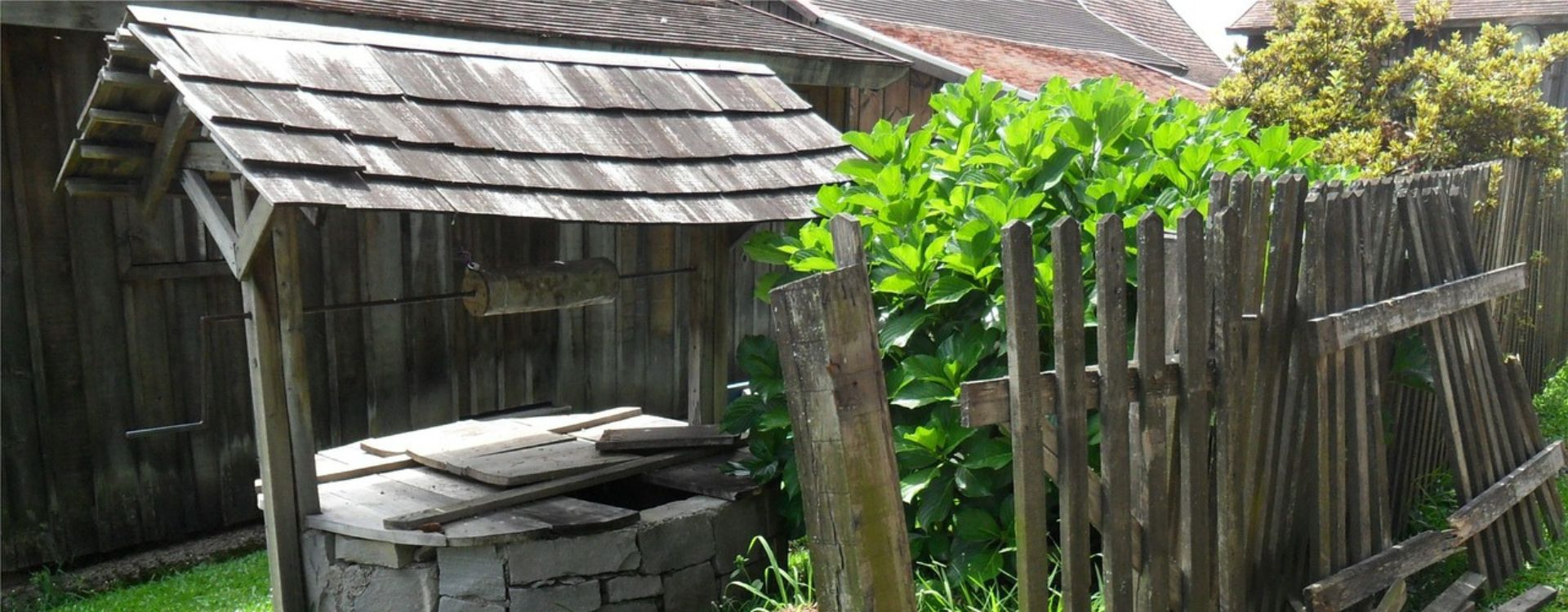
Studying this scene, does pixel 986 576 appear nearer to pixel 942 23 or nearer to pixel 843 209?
pixel 843 209

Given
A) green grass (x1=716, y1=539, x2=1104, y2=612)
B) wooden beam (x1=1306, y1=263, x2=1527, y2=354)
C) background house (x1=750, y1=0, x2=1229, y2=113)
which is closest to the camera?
wooden beam (x1=1306, y1=263, x2=1527, y2=354)

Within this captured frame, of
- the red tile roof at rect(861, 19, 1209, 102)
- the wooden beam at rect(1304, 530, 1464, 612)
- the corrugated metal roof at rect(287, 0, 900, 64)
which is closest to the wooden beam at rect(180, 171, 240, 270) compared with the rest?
the corrugated metal roof at rect(287, 0, 900, 64)

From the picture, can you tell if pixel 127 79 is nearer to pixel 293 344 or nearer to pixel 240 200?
pixel 240 200

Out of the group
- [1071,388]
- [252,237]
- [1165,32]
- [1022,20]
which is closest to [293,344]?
[252,237]

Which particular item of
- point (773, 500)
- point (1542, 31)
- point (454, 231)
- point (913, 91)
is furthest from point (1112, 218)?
point (1542, 31)

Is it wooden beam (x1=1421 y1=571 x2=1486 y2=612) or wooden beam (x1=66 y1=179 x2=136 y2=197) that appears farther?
wooden beam (x1=66 y1=179 x2=136 y2=197)

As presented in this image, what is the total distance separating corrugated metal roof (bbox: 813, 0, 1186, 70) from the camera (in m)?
14.1

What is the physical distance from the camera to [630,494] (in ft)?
19.4

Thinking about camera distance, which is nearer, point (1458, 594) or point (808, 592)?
point (1458, 594)

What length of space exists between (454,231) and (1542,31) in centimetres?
1610

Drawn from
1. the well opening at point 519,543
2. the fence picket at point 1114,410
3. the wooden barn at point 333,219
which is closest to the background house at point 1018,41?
the wooden barn at point 333,219

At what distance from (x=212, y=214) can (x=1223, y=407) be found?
3603 mm

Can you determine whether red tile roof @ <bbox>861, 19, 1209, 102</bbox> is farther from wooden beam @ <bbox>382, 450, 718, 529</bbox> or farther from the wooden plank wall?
wooden beam @ <bbox>382, 450, 718, 529</bbox>

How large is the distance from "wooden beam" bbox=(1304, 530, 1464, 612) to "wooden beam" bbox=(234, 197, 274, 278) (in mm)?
3716
